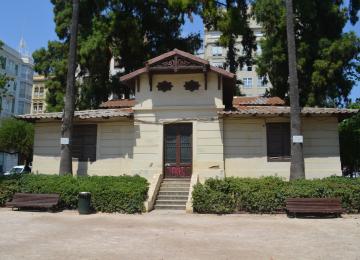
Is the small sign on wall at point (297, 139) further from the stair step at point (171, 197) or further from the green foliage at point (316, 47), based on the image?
the green foliage at point (316, 47)

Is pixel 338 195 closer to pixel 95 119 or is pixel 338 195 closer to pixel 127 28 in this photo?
pixel 95 119

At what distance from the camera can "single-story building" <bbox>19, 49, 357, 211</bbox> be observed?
1778 cm

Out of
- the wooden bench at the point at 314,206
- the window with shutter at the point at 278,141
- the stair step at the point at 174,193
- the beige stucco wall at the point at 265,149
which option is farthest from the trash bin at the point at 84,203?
the window with shutter at the point at 278,141

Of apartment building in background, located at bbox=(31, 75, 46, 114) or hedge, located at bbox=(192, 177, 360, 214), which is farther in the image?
apartment building in background, located at bbox=(31, 75, 46, 114)

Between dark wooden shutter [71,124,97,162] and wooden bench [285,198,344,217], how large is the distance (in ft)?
32.2

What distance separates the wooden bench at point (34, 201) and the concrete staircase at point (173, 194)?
3921mm

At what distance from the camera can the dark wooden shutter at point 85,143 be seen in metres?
19.2

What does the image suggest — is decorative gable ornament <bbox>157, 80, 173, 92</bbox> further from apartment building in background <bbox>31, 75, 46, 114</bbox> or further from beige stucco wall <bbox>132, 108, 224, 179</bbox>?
apartment building in background <bbox>31, 75, 46, 114</bbox>

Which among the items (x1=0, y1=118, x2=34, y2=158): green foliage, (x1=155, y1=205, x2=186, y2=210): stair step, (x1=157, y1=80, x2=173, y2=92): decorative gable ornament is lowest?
(x1=155, y1=205, x2=186, y2=210): stair step

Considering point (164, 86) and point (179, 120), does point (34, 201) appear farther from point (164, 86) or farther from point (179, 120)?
point (164, 86)

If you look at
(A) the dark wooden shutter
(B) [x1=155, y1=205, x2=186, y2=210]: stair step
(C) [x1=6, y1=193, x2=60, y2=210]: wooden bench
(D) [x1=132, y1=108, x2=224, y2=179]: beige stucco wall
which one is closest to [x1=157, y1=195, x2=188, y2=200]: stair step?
(B) [x1=155, y1=205, x2=186, y2=210]: stair step

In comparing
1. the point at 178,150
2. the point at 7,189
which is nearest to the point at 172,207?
the point at 178,150

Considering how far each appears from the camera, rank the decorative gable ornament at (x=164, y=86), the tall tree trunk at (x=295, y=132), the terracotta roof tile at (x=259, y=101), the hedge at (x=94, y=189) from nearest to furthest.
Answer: the hedge at (x=94, y=189) → the tall tree trunk at (x=295, y=132) → the decorative gable ornament at (x=164, y=86) → the terracotta roof tile at (x=259, y=101)

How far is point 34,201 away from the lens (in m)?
15.0
